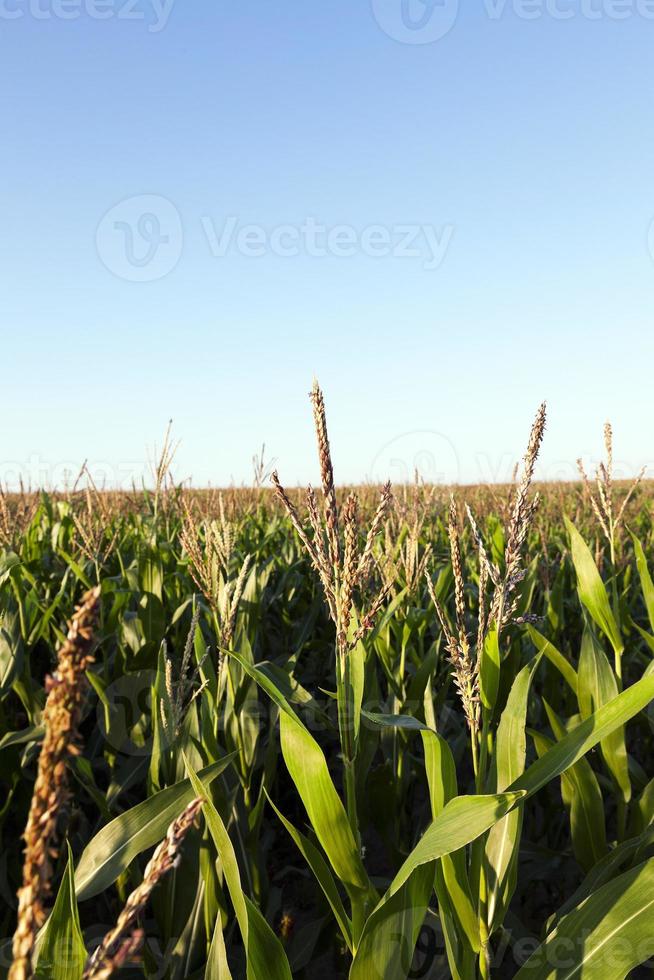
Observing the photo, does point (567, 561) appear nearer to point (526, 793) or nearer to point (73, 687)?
point (526, 793)

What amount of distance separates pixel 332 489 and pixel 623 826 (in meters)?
1.58

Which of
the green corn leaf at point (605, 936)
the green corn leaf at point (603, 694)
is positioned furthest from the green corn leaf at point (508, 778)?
the green corn leaf at point (603, 694)

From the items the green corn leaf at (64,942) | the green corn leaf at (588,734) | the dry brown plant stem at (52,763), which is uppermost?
the dry brown plant stem at (52,763)

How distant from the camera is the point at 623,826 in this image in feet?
6.51

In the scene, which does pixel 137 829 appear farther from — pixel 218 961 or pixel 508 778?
pixel 508 778

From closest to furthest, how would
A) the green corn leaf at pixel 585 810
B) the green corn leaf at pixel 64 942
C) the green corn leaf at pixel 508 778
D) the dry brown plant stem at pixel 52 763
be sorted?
the dry brown plant stem at pixel 52 763
the green corn leaf at pixel 64 942
the green corn leaf at pixel 508 778
the green corn leaf at pixel 585 810

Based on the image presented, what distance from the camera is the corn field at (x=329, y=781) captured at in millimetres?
1032

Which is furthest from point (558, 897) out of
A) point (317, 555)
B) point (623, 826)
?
point (317, 555)

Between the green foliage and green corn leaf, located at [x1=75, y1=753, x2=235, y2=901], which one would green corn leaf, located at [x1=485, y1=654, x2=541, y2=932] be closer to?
the green foliage

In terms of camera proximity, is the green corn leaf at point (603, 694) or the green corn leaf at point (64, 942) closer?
the green corn leaf at point (64, 942)

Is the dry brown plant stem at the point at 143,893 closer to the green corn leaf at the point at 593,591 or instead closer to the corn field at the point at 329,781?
the corn field at the point at 329,781

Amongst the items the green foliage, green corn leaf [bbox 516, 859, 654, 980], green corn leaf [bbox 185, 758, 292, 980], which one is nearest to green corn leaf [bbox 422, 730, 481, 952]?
the green foliage

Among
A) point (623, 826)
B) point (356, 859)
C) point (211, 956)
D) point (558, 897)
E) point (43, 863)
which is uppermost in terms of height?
point (43, 863)

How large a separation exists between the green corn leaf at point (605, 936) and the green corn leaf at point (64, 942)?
0.76 meters
